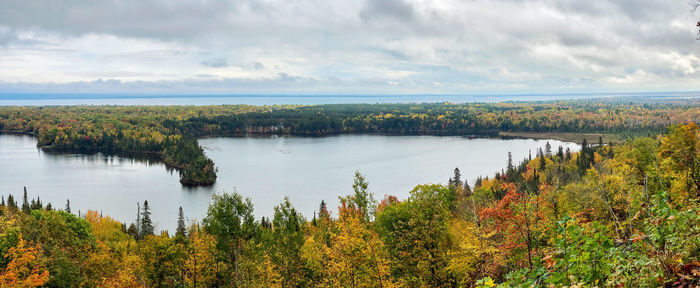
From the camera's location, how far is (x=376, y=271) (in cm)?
1828

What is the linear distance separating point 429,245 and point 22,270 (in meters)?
20.3

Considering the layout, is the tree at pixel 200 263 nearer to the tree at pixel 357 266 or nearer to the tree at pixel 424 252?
the tree at pixel 357 266

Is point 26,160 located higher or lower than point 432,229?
lower

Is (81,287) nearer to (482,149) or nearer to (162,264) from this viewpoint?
(162,264)

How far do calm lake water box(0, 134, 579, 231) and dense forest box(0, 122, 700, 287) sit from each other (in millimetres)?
35099

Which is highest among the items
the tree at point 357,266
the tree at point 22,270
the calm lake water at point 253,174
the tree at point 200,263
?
the tree at point 357,266

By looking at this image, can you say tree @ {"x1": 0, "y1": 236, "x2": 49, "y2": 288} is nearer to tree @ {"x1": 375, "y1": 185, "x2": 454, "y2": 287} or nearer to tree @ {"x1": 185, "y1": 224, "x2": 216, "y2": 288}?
tree @ {"x1": 185, "y1": 224, "x2": 216, "y2": 288}

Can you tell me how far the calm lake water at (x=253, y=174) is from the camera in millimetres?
78450

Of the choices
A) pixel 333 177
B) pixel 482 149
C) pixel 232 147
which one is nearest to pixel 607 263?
pixel 333 177

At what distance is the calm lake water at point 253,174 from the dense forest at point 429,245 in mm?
35099

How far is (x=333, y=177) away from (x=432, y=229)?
78.0m

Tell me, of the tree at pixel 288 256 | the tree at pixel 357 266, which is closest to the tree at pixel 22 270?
the tree at pixel 288 256

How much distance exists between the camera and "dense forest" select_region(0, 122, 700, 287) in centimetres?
728

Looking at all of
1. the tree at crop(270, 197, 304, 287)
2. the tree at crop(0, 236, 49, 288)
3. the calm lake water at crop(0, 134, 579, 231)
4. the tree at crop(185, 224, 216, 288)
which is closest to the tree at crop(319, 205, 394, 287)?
the tree at crop(270, 197, 304, 287)
